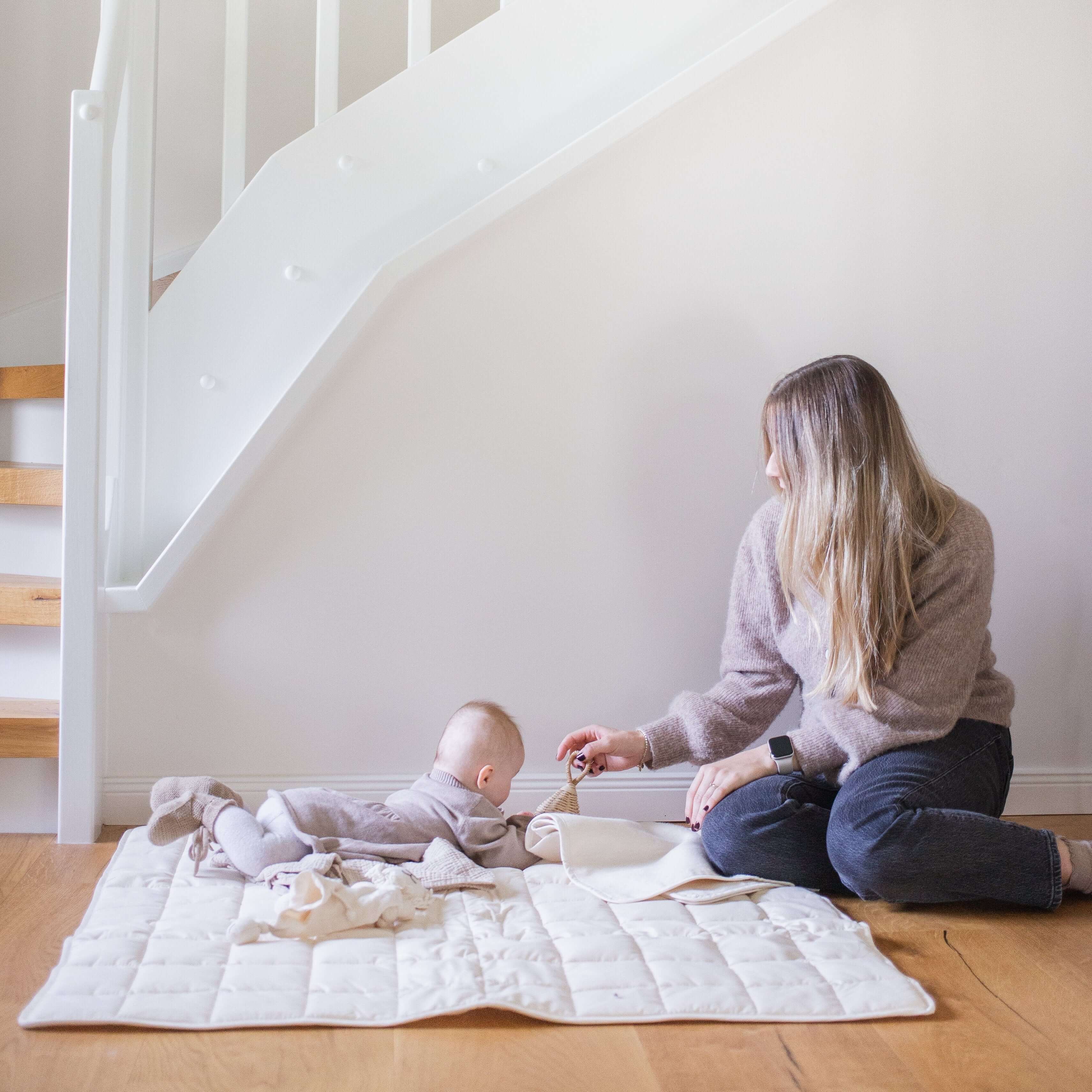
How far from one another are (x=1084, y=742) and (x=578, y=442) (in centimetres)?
111

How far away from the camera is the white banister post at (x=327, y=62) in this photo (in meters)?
1.82

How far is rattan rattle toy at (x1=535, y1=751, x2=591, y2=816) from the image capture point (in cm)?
162

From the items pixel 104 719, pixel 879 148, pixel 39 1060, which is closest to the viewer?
pixel 39 1060

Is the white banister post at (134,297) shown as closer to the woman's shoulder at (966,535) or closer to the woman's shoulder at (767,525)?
the woman's shoulder at (767,525)

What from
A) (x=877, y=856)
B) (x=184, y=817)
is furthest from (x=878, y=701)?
(x=184, y=817)

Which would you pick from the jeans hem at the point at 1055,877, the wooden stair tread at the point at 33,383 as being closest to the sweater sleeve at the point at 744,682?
the jeans hem at the point at 1055,877

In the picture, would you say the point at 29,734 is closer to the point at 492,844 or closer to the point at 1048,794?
the point at 492,844

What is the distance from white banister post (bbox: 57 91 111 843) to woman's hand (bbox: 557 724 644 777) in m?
0.75

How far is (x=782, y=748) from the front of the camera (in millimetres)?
1515

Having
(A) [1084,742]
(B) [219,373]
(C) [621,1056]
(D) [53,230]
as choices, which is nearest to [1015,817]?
(A) [1084,742]

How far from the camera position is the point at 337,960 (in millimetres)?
1141

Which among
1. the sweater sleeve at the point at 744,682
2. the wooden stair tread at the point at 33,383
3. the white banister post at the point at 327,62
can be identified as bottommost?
the sweater sleeve at the point at 744,682

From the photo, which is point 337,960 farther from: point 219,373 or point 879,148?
point 879,148

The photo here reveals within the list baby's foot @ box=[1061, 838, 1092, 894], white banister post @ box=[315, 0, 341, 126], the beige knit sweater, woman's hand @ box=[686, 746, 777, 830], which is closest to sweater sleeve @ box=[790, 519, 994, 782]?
the beige knit sweater
